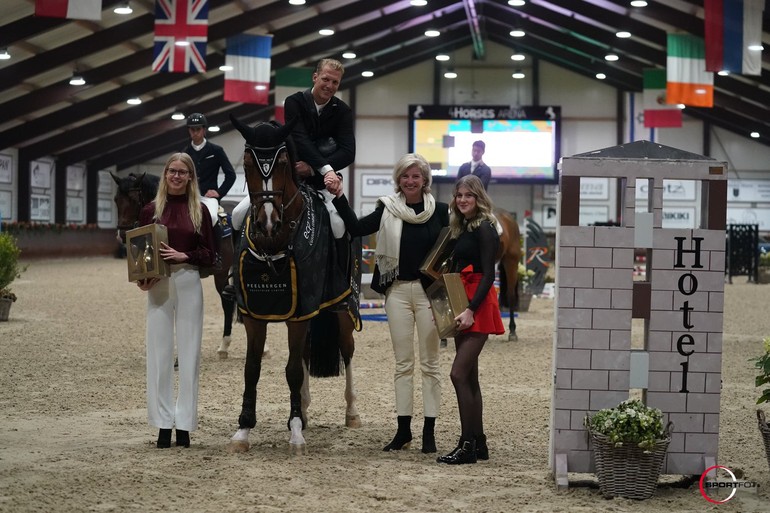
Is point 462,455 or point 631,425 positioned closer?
point 631,425

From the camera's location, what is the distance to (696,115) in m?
36.6

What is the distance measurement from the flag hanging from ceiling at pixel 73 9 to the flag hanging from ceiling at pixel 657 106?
62.7 ft

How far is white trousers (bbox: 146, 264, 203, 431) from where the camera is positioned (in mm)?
5715

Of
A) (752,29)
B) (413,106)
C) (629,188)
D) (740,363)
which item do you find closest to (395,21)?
(413,106)

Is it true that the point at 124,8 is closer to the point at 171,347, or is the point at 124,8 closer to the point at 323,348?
the point at 323,348

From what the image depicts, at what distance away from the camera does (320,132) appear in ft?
20.5

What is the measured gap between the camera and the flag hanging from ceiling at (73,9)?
13086 mm

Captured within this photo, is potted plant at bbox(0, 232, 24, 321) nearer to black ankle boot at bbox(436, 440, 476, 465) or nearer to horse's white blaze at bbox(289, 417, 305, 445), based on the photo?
horse's white blaze at bbox(289, 417, 305, 445)

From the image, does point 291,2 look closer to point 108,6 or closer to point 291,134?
point 108,6

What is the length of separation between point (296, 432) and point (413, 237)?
1.35 m

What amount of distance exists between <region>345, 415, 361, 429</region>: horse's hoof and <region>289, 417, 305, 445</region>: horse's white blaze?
90cm

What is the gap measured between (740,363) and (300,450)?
6241 millimetres

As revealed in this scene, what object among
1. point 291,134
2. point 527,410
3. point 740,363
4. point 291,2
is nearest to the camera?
point 291,134

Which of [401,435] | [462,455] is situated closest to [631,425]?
[462,455]
